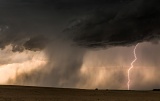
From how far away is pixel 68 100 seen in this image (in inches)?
2420

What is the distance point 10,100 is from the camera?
178 feet

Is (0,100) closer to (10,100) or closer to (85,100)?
(10,100)

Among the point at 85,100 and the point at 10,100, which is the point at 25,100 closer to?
the point at 10,100

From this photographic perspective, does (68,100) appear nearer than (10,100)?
No

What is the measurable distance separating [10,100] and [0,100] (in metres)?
1.87

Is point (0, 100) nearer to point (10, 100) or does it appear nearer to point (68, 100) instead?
point (10, 100)

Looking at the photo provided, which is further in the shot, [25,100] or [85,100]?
[85,100]

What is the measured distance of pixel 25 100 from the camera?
55875 mm

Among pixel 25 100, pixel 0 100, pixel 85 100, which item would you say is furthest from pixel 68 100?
pixel 0 100

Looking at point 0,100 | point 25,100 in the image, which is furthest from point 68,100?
point 0,100

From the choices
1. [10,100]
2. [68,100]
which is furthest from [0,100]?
[68,100]

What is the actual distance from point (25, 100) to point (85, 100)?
12.6 metres

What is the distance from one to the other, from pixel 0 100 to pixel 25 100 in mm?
4837

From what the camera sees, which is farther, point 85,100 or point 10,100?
point 85,100
